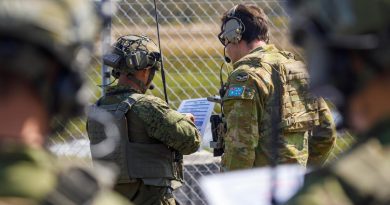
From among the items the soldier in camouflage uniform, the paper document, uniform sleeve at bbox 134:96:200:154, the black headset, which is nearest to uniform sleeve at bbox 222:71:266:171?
the soldier in camouflage uniform

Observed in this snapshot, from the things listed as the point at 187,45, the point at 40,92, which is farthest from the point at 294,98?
the point at 40,92

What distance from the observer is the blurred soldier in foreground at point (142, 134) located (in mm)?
5835

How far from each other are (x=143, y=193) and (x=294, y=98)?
1.05 m

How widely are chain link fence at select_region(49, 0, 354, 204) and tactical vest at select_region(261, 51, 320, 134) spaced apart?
1141 mm

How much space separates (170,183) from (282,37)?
4.83 ft

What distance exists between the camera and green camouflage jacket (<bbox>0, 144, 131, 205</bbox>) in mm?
1917

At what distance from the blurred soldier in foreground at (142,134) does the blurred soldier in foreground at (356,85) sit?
3.69 metres

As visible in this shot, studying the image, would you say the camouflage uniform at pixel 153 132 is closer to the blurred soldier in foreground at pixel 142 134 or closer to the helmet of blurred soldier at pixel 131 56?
the blurred soldier in foreground at pixel 142 134

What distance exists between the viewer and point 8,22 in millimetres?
1907

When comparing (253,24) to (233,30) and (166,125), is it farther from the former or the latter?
(166,125)

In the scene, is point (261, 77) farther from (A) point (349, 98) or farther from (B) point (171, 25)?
(A) point (349, 98)

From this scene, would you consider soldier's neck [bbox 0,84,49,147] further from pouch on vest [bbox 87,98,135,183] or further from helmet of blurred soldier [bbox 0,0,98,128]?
pouch on vest [bbox 87,98,135,183]

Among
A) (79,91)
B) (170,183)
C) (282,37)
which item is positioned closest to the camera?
(79,91)

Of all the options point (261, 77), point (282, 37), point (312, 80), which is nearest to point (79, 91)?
point (312, 80)
